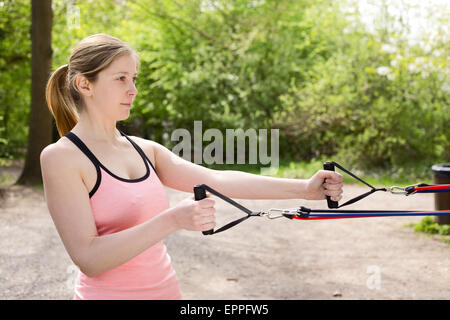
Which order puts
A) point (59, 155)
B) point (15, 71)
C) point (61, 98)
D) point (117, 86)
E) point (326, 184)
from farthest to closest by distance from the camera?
point (15, 71)
point (326, 184)
point (61, 98)
point (117, 86)
point (59, 155)

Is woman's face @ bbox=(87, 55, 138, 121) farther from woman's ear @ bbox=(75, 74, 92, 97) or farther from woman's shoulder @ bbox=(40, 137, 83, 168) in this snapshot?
woman's shoulder @ bbox=(40, 137, 83, 168)

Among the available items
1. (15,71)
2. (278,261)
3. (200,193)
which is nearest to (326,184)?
(200,193)

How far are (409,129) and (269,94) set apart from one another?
4.08 meters

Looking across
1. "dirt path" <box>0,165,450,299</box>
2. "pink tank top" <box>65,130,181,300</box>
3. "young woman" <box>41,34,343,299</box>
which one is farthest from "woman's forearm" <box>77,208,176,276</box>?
"dirt path" <box>0,165,450,299</box>

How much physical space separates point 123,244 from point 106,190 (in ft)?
0.72

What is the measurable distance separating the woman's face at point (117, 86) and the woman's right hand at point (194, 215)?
50cm

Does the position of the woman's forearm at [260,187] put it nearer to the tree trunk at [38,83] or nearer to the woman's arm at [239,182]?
the woman's arm at [239,182]

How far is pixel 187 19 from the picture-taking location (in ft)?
52.4

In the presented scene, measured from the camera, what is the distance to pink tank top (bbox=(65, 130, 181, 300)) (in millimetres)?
1851

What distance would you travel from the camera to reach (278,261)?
21.6ft

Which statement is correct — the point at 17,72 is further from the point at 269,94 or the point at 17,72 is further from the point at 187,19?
the point at 269,94

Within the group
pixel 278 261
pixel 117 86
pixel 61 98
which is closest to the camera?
pixel 117 86

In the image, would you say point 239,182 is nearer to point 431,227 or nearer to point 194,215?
point 194,215

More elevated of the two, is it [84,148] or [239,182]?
[84,148]
